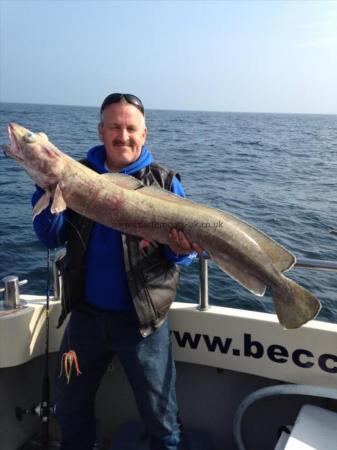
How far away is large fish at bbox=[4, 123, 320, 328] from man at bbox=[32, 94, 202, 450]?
26cm

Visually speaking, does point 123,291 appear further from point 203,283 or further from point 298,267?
point 298,267

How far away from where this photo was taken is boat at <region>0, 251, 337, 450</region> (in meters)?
3.98

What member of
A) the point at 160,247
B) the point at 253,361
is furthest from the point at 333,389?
the point at 160,247

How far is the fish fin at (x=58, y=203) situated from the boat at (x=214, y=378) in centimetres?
113

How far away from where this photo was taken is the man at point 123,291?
11.9 feet

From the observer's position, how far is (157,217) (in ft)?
11.1

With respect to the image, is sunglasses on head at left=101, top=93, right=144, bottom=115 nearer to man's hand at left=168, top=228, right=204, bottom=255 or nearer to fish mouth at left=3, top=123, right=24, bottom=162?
fish mouth at left=3, top=123, right=24, bottom=162

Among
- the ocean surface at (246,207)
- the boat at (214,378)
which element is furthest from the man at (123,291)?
the ocean surface at (246,207)

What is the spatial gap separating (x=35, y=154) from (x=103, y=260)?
0.98 metres

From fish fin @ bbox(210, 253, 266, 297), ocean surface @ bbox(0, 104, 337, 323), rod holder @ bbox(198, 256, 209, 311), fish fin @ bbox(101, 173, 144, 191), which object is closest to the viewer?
fish fin @ bbox(210, 253, 266, 297)

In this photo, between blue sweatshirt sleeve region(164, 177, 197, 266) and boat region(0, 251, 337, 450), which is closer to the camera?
blue sweatshirt sleeve region(164, 177, 197, 266)

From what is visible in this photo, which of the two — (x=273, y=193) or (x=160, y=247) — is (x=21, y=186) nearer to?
(x=273, y=193)

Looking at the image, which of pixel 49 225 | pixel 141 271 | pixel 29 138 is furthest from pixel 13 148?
pixel 141 271

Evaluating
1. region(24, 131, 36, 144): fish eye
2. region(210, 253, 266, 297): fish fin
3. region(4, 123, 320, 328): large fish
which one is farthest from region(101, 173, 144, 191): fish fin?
region(210, 253, 266, 297): fish fin
